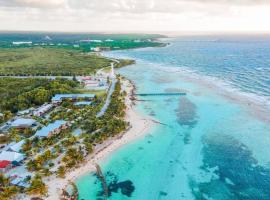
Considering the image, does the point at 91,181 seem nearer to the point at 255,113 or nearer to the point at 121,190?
the point at 121,190

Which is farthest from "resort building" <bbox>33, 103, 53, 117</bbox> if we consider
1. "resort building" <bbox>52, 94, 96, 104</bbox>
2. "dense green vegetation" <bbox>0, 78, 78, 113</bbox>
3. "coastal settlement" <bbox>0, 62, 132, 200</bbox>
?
"dense green vegetation" <bbox>0, 78, 78, 113</bbox>

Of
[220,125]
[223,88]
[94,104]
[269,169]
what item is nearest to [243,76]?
[223,88]

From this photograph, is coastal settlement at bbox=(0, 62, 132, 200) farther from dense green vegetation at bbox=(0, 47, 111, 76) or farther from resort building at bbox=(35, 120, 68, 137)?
dense green vegetation at bbox=(0, 47, 111, 76)

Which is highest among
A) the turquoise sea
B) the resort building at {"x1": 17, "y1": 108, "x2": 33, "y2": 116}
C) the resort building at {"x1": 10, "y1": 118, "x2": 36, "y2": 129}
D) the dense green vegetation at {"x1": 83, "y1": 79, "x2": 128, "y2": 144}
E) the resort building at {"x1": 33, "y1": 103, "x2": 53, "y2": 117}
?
the dense green vegetation at {"x1": 83, "y1": 79, "x2": 128, "y2": 144}

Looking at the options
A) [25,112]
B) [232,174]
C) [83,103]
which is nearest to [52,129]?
[25,112]

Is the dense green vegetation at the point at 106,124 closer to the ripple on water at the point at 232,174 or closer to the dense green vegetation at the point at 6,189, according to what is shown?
the dense green vegetation at the point at 6,189

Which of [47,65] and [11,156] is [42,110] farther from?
[47,65]
